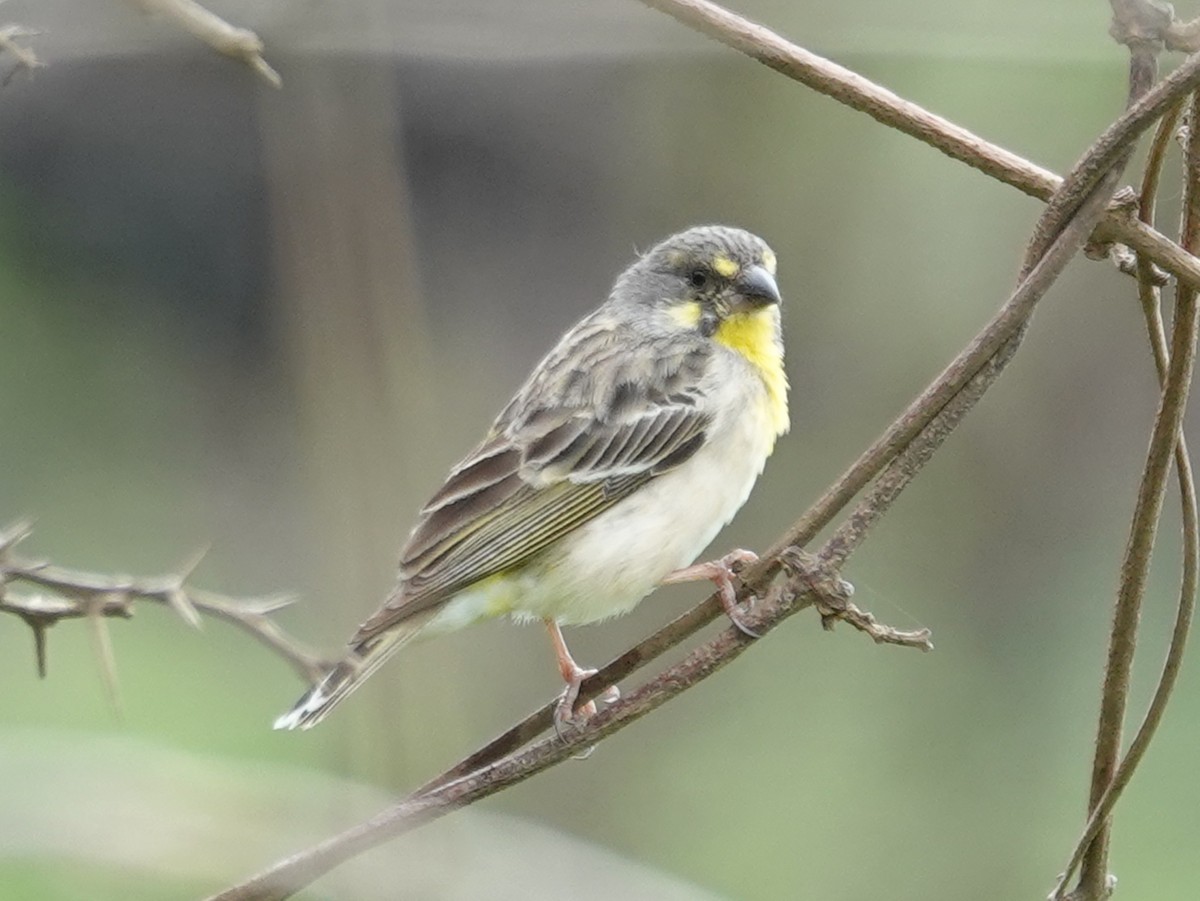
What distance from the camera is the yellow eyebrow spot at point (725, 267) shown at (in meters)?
3.58

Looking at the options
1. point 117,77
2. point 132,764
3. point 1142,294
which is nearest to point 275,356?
point 117,77

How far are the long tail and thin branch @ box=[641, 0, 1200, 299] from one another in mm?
1339

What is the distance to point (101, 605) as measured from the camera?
1.88m

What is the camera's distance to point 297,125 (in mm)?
2760

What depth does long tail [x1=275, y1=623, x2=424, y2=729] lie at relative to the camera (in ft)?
9.28

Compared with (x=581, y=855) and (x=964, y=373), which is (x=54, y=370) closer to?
(x=581, y=855)

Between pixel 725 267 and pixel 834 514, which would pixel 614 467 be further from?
pixel 834 514

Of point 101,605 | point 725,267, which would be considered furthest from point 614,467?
point 101,605

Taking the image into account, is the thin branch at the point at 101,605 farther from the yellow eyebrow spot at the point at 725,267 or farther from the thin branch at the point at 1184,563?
the yellow eyebrow spot at the point at 725,267

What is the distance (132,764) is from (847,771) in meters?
4.30

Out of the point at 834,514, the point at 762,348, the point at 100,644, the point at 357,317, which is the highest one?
the point at 834,514

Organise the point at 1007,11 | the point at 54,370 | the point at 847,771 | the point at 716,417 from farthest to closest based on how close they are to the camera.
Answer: the point at 54,370, the point at 847,771, the point at 1007,11, the point at 716,417

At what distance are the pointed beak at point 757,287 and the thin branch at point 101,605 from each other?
1718 mm

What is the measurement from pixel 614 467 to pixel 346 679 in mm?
736
